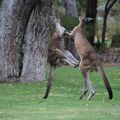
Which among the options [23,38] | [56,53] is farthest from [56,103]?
[23,38]

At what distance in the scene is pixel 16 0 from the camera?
19.7 m

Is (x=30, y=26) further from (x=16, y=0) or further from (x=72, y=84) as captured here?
(x=72, y=84)

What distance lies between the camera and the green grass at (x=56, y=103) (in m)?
11.5

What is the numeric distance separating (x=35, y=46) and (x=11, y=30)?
3.53 feet

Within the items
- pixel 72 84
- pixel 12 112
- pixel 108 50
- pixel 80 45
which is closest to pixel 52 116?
pixel 12 112

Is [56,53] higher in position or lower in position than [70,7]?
lower

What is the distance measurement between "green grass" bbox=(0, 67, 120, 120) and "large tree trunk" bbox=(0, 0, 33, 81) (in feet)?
2.57

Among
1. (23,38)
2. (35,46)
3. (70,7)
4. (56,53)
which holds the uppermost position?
(70,7)

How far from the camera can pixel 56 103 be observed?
45.5 ft

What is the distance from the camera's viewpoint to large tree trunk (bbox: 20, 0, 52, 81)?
20.2 meters

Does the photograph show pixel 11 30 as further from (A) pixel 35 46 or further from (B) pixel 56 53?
(B) pixel 56 53

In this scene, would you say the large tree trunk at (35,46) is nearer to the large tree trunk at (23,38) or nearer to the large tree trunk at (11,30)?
the large tree trunk at (23,38)

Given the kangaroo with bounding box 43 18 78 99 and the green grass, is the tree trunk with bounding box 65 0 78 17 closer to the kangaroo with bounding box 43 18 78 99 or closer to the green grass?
the green grass

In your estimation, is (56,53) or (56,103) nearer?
(56,103)
